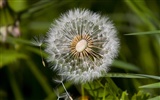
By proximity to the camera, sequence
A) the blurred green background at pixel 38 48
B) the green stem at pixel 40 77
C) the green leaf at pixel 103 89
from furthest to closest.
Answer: the green stem at pixel 40 77, the blurred green background at pixel 38 48, the green leaf at pixel 103 89

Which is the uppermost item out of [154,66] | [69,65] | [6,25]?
[6,25]

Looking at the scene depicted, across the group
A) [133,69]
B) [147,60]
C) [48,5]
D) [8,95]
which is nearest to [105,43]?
[133,69]

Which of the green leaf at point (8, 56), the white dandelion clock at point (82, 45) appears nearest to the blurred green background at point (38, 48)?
the green leaf at point (8, 56)

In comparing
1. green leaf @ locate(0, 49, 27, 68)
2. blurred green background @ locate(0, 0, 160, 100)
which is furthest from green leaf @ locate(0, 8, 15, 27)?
green leaf @ locate(0, 49, 27, 68)

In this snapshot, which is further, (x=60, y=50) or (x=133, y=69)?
(x=133, y=69)

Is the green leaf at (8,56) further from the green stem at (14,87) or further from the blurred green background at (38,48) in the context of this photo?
the green stem at (14,87)

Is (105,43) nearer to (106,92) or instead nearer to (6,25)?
(106,92)
